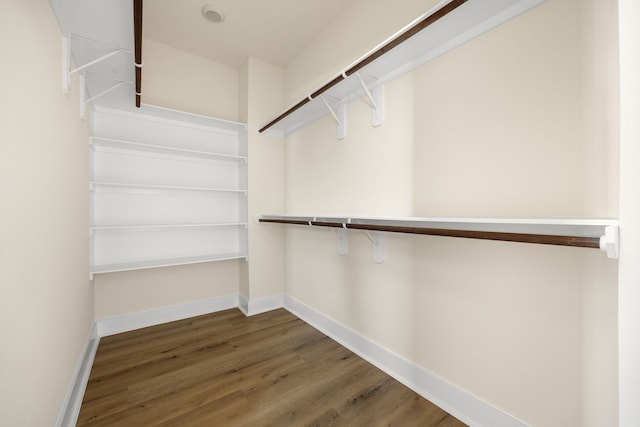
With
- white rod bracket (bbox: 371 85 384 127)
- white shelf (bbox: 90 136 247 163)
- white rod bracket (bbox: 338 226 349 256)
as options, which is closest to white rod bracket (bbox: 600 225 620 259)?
white rod bracket (bbox: 371 85 384 127)

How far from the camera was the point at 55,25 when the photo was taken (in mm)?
1205

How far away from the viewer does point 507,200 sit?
3.76 feet

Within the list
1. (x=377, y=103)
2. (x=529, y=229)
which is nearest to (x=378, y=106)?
(x=377, y=103)

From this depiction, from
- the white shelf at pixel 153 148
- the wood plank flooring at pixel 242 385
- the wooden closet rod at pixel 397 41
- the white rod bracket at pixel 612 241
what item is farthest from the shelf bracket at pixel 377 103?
the wood plank flooring at pixel 242 385

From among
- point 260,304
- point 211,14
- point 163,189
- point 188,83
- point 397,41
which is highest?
point 211,14

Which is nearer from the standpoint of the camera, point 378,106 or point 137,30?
point 137,30

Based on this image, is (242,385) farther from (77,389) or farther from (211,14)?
(211,14)

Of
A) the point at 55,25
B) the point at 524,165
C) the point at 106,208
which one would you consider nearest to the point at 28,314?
the point at 55,25

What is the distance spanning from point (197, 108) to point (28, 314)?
7.37 ft

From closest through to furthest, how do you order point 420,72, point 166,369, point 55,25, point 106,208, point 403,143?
1. point 55,25
2. point 420,72
3. point 403,143
4. point 166,369
5. point 106,208

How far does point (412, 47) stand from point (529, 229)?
1030 millimetres

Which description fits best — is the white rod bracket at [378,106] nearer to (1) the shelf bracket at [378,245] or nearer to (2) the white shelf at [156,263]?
(1) the shelf bracket at [378,245]

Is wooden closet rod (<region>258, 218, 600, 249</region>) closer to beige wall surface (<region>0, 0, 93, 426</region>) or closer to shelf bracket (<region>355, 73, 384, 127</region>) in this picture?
shelf bracket (<region>355, 73, 384, 127</region>)

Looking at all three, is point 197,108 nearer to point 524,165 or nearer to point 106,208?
point 106,208
